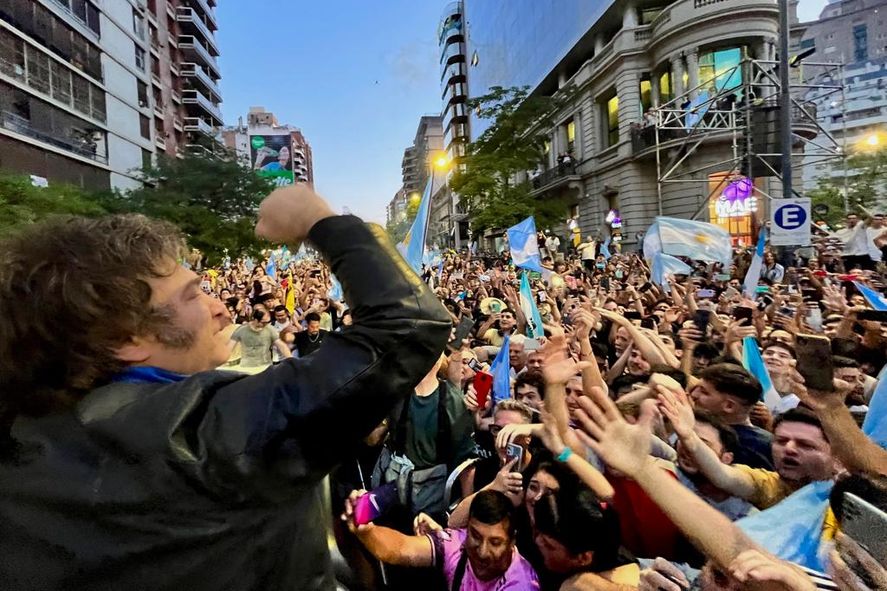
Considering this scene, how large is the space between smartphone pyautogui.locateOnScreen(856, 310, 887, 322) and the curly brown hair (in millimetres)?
6036

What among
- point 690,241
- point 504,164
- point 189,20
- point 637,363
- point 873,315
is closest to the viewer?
point 637,363

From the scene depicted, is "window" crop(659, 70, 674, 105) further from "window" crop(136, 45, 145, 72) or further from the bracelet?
"window" crop(136, 45, 145, 72)

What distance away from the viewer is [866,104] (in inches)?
3871

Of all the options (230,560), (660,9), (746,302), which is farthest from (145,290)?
(660,9)

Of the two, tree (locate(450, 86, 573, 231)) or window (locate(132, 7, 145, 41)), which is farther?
window (locate(132, 7, 145, 41))

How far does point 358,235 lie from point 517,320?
22.6ft

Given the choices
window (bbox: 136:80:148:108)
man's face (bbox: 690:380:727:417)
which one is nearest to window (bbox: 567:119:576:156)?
window (bbox: 136:80:148:108)

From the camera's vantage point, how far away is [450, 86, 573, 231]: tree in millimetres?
30088

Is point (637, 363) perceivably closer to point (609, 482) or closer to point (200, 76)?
point (609, 482)

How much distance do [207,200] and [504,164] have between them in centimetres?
1598

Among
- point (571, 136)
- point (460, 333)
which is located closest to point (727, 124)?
point (571, 136)

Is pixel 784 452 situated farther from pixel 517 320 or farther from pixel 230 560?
pixel 517 320

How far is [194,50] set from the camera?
57250mm

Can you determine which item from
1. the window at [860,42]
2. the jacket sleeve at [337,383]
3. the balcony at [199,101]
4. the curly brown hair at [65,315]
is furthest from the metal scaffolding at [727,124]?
Answer: the window at [860,42]
